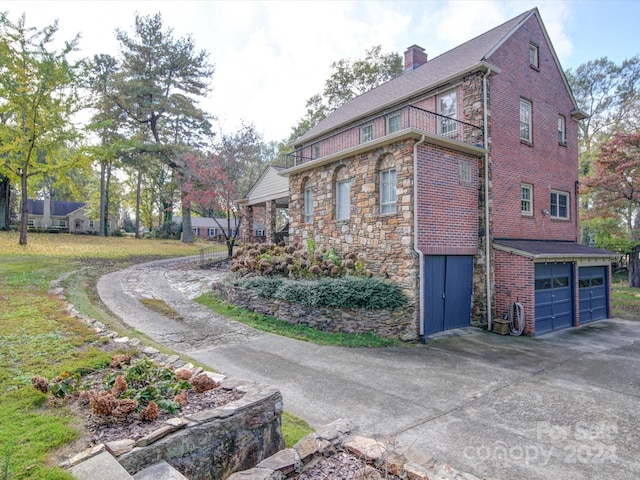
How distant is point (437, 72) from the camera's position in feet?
40.1

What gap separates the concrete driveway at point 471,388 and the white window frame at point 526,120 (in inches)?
249

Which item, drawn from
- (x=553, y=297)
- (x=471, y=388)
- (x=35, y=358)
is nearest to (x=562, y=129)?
(x=553, y=297)

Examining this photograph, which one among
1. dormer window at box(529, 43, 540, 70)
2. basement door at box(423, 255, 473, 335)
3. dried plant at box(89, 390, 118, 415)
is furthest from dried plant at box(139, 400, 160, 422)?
dormer window at box(529, 43, 540, 70)

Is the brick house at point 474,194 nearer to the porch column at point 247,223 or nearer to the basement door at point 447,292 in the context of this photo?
the basement door at point 447,292

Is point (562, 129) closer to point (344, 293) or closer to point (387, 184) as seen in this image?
point (387, 184)

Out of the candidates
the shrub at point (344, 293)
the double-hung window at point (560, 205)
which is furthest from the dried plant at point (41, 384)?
the double-hung window at point (560, 205)

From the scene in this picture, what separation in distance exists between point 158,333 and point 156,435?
5.83m

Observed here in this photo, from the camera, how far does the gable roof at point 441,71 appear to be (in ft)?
35.7

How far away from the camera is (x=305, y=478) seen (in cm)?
288

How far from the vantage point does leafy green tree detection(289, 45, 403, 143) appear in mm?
26281

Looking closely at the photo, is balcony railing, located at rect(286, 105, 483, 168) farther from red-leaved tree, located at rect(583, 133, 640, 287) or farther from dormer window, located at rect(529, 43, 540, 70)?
red-leaved tree, located at rect(583, 133, 640, 287)

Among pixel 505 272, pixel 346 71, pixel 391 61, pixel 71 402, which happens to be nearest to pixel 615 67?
pixel 391 61

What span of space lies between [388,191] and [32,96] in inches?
723

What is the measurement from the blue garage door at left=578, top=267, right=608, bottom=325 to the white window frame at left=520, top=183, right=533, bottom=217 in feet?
8.25
